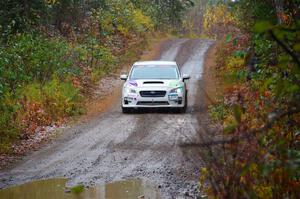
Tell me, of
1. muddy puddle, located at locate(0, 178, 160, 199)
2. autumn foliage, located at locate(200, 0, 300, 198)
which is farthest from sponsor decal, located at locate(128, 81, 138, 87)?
autumn foliage, located at locate(200, 0, 300, 198)

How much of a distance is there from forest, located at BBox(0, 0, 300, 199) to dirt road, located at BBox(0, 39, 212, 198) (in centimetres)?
80

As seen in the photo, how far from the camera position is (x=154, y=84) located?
1844cm

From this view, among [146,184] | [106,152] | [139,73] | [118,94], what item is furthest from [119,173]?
[118,94]

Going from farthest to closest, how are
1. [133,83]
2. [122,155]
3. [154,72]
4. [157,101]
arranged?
[154,72] < [133,83] < [157,101] < [122,155]

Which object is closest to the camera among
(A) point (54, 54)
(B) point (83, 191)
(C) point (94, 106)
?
(B) point (83, 191)

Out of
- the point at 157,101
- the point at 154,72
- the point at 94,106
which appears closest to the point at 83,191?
the point at 157,101

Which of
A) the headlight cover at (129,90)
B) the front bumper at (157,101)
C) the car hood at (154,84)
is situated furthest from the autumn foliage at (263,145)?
the headlight cover at (129,90)

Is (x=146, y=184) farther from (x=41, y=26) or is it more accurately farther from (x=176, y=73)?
(x=41, y=26)

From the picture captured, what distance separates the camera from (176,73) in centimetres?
1944

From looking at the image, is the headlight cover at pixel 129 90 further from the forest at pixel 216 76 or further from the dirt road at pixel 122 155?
the forest at pixel 216 76

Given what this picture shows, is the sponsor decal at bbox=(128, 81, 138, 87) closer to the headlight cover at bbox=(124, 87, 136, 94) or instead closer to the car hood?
the car hood

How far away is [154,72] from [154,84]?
3.57 ft

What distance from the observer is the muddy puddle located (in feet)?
31.0

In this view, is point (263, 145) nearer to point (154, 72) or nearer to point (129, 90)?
point (129, 90)
